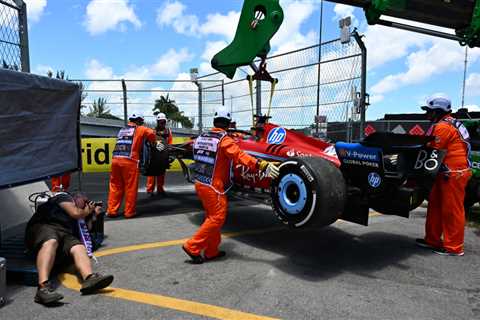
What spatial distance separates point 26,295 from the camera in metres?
3.49

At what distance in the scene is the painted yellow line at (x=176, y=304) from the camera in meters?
3.17

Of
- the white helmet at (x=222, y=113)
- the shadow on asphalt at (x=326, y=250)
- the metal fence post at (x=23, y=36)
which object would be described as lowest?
the shadow on asphalt at (x=326, y=250)

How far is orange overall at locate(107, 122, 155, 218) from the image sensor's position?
659 centimetres

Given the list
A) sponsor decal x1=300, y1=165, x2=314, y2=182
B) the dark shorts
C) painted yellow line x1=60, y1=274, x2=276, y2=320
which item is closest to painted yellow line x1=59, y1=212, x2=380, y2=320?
painted yellow line x1=60, y1=274, x2=276, y2=320

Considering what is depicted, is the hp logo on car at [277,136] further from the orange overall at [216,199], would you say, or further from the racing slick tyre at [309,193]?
the racing slick tyre at [309,193]

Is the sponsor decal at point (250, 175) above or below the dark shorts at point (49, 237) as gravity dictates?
above

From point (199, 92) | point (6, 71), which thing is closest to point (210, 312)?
point (6, 71)

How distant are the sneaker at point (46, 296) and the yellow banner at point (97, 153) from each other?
8.53 meters

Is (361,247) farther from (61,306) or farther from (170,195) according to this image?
(170,195)

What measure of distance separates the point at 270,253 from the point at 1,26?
4.27 metres

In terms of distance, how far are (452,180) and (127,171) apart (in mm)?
4634

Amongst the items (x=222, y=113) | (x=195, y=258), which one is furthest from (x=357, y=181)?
(x=195, y=258)

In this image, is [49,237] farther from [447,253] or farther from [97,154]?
[97,154]

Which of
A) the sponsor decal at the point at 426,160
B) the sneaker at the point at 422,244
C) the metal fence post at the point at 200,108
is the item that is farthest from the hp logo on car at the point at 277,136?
the metal fence post at the point at 200,108
